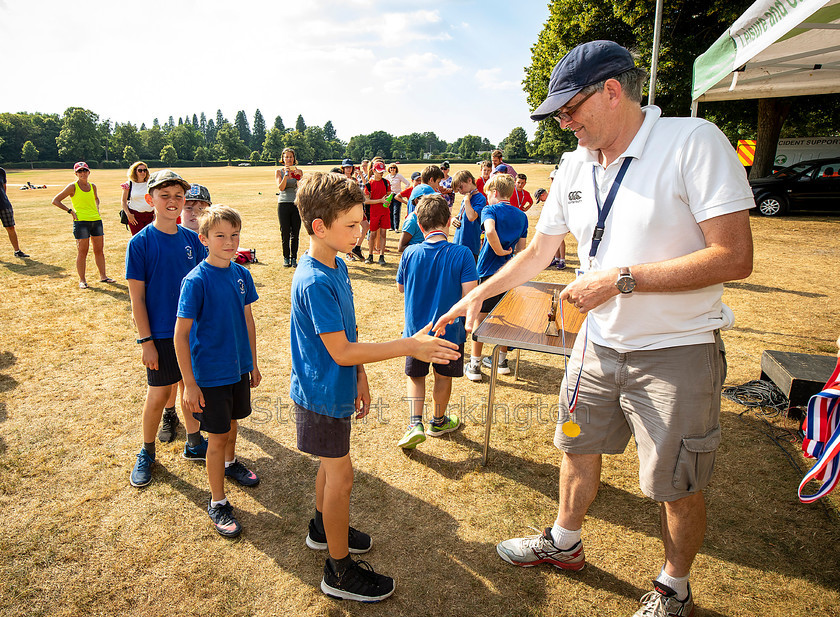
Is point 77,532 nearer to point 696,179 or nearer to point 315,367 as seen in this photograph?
point 315,367

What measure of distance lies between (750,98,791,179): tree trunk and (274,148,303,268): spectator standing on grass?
18812mm

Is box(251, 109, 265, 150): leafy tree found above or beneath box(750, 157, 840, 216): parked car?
above

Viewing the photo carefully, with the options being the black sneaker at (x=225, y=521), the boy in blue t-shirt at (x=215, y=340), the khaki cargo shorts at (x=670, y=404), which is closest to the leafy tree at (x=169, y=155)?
the boy in blue t-shirt at (x=215, y=340)

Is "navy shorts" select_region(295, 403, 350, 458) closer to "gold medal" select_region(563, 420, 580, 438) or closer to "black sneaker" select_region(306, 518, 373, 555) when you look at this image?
"black sneaker" select_region(306, 518, 373, 555)

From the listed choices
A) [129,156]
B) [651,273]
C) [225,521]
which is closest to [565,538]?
[651,273]

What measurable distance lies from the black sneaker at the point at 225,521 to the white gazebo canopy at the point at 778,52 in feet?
15.7

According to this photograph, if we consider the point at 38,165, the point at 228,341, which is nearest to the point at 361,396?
the point at 228,341

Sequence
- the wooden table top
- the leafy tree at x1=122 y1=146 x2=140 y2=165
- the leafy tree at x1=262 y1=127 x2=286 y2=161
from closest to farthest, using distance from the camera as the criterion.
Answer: the wooden table top
the leafy tree at x1=122 y1=146 x2=140 y2=165
the leafy tree at x1=262 y1=127 x2=286 y2=161

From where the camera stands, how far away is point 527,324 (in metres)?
3.42

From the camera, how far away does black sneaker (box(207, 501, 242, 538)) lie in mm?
2900

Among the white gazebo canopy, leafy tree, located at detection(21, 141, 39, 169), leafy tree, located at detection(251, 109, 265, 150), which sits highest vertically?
leafy tree, located at detection(251, 109, 265, 150)

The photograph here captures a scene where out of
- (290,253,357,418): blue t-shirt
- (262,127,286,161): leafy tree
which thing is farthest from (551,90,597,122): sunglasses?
(262,127,286,161): leafy tree

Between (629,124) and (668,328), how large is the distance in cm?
89

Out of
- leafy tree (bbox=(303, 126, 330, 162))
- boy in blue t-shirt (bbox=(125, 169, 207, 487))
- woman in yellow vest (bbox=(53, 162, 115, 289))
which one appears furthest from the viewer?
leafy tree (bbox=(303, 126, 330, 162))
